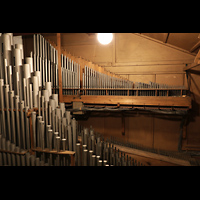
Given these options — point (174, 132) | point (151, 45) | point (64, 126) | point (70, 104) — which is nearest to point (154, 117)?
point (174, 132)

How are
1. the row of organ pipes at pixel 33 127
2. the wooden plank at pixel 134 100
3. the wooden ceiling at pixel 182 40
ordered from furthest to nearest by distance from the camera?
1. the wooden plank at pixel 134 100
2. the wooden ceiling at pixel 182 40
3. the row of organ pipes at pixel 33 127

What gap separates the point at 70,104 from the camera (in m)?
3.60

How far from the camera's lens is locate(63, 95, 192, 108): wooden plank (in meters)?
3.15

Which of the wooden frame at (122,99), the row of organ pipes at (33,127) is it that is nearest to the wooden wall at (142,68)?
the wooden frame at (122,99)

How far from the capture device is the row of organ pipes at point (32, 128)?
2086 millimetres

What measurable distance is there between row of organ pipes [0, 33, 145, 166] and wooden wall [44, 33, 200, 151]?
1906 mm

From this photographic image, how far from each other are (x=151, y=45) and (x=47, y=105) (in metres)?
2.98

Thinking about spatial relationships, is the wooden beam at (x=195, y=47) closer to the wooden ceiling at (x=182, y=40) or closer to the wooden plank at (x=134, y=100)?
the wooden ceiling at (x=182, y=40)

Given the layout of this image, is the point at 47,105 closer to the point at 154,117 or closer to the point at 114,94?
the point at 114,94

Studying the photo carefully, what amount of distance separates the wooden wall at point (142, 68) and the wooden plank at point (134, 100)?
2.33ft

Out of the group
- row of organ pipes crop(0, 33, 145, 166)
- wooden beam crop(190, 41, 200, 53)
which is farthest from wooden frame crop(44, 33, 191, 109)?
row of organ pipes crop(0, 33, 145, 166)

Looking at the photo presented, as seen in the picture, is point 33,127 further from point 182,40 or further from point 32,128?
point 182,40

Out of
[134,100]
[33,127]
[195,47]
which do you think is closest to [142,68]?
[134,100]

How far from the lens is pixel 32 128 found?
83.9 inches
